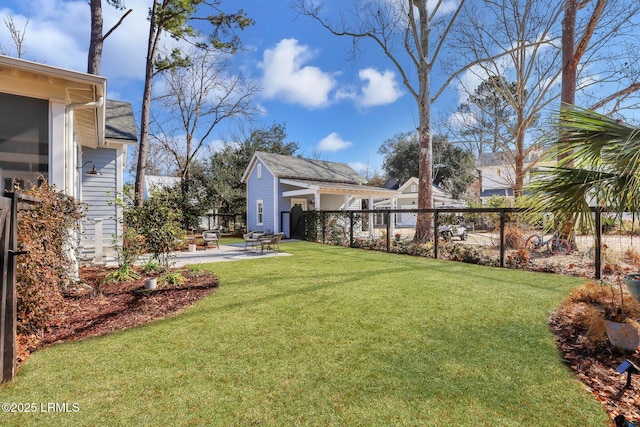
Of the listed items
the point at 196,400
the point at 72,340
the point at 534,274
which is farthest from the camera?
the point at 534,274

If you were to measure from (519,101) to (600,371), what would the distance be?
15.0 m

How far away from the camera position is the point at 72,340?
3.58m

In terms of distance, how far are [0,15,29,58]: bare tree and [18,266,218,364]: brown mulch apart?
17065 mm

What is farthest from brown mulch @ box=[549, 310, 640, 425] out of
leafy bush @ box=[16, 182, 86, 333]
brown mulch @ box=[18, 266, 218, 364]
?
leafy bush @ box=[16, 182, 86, 333]

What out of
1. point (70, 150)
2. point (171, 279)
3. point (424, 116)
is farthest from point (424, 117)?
point (70, 150)

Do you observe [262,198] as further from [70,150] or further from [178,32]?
[70,150]

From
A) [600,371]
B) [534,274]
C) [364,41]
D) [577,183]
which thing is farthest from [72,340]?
[364,41]

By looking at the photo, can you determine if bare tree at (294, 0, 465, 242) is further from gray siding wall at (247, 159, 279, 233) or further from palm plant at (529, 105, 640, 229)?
gray siding wall at (247, 159, 279, 233)

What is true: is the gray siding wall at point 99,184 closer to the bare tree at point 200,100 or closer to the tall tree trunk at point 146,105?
the tall tree trunk at point 146,105

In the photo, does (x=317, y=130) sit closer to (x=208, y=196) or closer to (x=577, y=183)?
(x=208, y=196)

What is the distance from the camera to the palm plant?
10.1 ft

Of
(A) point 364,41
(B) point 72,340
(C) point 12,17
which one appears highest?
(C) point 12,17

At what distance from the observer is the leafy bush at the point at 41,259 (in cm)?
324

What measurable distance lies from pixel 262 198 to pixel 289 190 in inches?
79.9
